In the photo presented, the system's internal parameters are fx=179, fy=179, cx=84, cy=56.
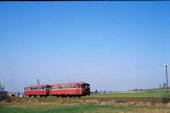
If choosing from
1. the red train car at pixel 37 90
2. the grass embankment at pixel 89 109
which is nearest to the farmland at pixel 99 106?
the grass embankment at pixel 89 109

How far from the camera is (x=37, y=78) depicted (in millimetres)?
68375

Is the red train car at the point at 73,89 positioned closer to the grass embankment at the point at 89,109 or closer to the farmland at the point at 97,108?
the farmland at the point at 97,108

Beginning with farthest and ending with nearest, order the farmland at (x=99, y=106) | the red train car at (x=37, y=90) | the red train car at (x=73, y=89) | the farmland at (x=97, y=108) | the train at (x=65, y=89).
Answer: the red train car at (x=37, y=90) < the train at (x=65, y=89) < the red train car at (x=73, y=89) < the farmland at (x=99, y=106) < the farmland at (x=97, y=108)

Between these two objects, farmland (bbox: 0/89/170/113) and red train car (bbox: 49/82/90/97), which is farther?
red train car (bbox: 49/82/90/97)

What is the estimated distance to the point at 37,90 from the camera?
160ft

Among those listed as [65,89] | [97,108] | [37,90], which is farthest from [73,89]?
[97,108]

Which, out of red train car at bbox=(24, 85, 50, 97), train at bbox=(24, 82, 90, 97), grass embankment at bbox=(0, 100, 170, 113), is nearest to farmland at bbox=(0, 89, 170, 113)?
grass embankment at bbox=(0, 100, 170, 113)

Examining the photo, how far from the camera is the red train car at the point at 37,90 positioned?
46.4 meters

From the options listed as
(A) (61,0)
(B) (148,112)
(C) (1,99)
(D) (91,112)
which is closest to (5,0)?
(A) (61,0)

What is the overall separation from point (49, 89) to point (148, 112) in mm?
32219

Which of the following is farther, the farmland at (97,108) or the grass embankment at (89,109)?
the farmland at (97,108)

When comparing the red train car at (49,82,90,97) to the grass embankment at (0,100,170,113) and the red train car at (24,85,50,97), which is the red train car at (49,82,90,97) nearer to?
the red train car at (24,85,50,97)

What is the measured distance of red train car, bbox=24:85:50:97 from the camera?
46.4 metres

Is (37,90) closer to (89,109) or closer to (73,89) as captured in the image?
(73,89)
